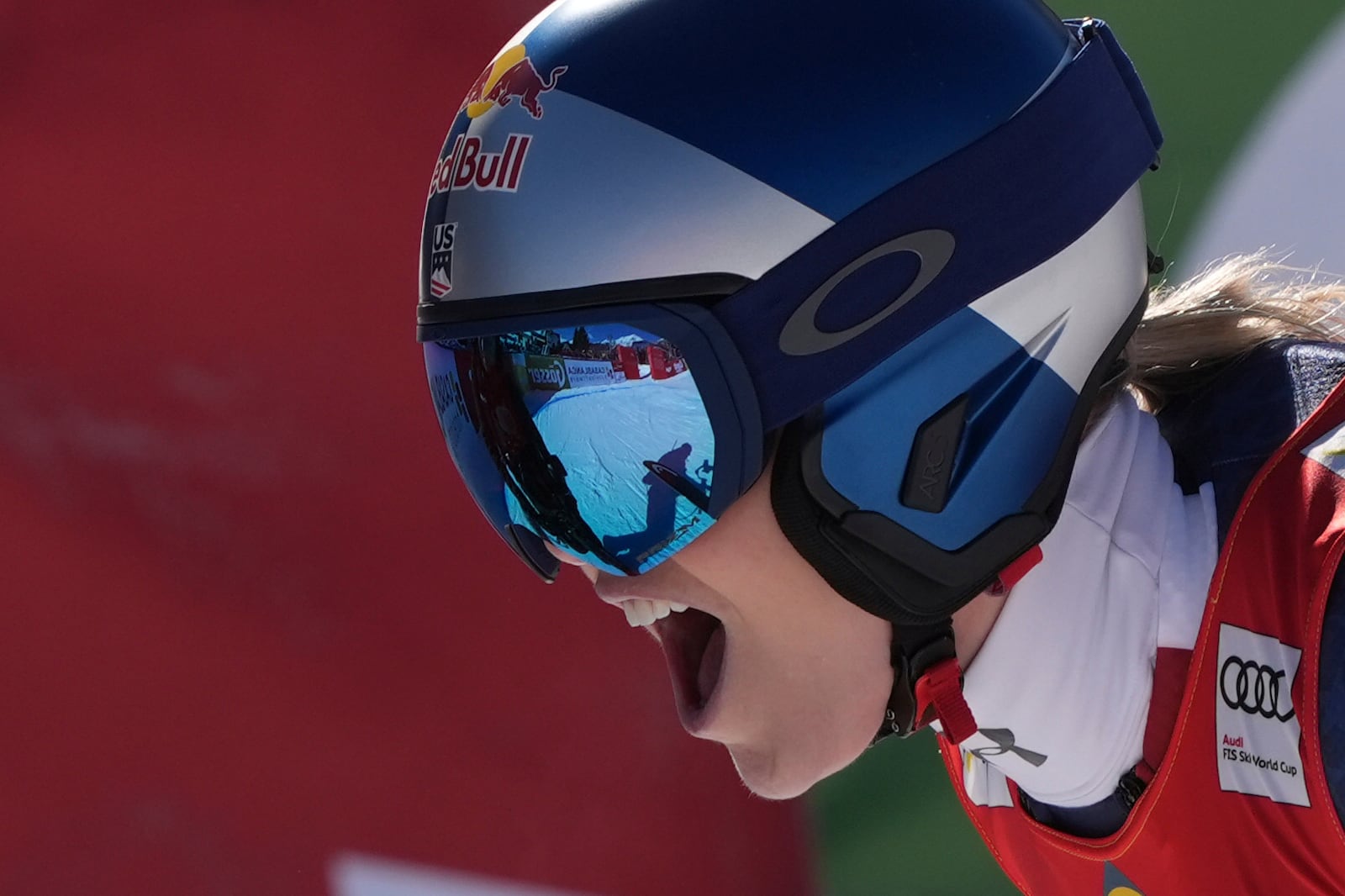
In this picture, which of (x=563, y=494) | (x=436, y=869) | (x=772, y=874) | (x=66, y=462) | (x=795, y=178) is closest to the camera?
(x=795, y=178)

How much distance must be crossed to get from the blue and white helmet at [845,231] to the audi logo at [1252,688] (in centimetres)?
22

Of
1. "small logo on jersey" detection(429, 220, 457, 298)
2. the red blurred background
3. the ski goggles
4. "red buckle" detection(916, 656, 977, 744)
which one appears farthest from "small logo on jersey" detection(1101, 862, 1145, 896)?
the red blurred background

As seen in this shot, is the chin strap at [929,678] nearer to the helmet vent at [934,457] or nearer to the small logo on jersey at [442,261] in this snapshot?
the helmet vent at [934,457]

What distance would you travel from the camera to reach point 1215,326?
1447mm

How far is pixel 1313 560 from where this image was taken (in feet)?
3.88

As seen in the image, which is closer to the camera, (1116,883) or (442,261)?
(442,261)

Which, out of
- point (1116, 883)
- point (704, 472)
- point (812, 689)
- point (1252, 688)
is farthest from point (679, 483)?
point (1116, 883)

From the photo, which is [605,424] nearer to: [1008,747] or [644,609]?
[644,609]

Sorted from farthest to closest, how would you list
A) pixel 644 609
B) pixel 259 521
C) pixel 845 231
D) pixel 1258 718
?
1. pixel 259 521
2. pixel 644 609
3. pixel 1258 718
4. pixel 845 231

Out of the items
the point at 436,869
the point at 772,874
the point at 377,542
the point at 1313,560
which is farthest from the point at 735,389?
the point at 772,874

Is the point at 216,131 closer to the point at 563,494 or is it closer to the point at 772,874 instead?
the point at 563,494

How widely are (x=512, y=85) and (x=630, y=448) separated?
1.10 feet

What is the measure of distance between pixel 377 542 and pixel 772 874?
0.97m

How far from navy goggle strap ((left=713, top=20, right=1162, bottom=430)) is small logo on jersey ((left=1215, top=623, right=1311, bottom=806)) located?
405 millimetres
